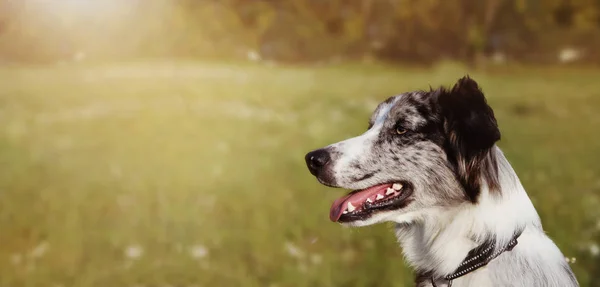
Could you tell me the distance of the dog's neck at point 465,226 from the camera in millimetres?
3027

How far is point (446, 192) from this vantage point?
3240 mm

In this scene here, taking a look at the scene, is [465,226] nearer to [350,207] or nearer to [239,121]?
[350,207]

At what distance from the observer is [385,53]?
11.7m

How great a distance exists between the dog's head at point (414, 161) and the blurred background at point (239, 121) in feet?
5.64

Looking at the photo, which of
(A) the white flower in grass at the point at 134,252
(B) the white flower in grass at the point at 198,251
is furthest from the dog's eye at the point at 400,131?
(A) the white flower in grass at the point at 134,252

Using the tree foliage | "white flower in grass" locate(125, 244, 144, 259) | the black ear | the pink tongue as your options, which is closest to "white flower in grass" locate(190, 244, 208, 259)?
"white flower in grass" locate(125, 244, 144, 259)

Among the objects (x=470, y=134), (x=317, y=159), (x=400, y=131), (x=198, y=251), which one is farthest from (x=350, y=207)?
(x=198, y=251)

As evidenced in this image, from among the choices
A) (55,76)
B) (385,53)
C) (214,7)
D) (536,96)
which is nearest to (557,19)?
→ (536,96)

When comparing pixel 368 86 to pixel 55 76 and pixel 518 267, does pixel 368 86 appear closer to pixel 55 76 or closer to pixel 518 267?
pixel 55 76

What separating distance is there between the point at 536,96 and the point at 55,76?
7.18 metres

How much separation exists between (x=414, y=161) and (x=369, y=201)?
28cm

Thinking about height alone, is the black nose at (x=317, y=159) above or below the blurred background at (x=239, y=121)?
above

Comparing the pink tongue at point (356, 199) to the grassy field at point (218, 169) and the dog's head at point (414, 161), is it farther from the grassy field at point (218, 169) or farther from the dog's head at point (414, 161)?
the grassy field at point (218, 169)

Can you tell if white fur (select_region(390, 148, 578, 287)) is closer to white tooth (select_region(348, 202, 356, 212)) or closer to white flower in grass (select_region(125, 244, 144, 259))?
white tooth (select_region(348, 202, 356, 212))
